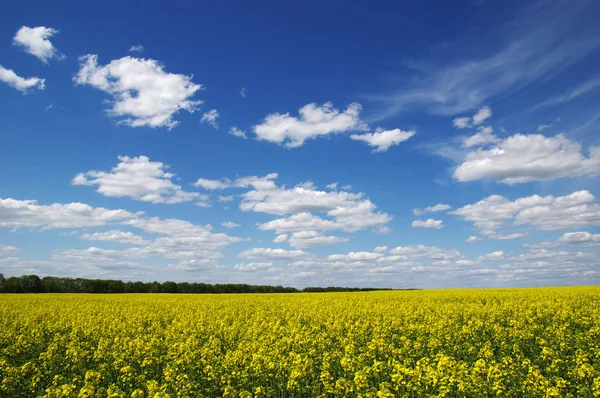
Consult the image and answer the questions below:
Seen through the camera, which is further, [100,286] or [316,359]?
[100,286]

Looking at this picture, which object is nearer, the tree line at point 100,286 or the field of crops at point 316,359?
the field of crops at point 316,359

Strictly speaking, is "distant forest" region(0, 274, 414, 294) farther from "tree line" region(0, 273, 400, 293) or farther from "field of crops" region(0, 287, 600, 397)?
"field of crops" region(0, 287, 600, 397)

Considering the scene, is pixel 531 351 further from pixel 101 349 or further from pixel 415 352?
pixel 101 349

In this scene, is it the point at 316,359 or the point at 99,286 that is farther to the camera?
the point at 99,286

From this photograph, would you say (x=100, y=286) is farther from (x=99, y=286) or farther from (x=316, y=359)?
(x=316, y=359)

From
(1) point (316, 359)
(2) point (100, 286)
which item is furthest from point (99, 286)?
(1) point (316, 359)

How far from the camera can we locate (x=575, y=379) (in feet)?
37.0

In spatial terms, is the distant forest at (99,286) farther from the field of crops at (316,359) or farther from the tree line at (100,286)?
the field of crops at (316,359)

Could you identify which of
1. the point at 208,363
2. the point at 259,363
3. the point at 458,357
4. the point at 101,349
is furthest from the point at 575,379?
the point at 101,349

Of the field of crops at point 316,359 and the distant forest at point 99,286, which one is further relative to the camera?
the distant forest at point 99,286

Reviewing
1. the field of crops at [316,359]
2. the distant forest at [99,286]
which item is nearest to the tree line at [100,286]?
the distant forest at [99,286]

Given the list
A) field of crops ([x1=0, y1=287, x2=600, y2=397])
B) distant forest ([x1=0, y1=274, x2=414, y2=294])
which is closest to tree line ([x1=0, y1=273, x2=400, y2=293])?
distant forest ([x1=0, y1=274, x2=414, y2=294])

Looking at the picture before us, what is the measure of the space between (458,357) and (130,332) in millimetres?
14459

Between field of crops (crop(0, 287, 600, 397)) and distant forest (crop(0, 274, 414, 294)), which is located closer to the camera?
field of crops (crop(0, 287, 600, 397))
